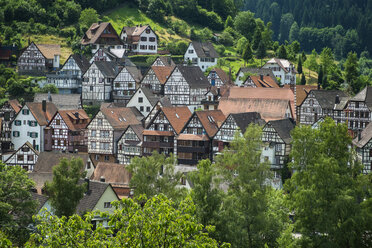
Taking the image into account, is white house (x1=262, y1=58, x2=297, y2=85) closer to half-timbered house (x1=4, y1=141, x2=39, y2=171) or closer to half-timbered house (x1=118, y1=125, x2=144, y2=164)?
half-timbered house (x1=118, y1=125, x2=144, y2=164)

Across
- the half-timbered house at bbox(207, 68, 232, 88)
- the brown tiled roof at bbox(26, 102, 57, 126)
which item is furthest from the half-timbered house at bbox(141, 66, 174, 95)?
the brown tiled roof at bbox(26, 102, 57, 126)

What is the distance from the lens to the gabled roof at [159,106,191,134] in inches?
3367

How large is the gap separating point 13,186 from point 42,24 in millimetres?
93904

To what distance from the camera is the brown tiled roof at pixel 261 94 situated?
96250 mm

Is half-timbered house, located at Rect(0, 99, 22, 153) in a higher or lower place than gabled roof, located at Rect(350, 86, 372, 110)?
lower

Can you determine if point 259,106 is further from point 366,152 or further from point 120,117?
point 366,152

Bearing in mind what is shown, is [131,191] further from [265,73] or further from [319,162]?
[265,73]

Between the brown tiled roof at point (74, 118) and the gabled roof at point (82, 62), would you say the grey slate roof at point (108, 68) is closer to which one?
the gabled roof at point (82, 62)

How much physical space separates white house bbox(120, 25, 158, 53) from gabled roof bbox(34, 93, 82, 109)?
30.7m

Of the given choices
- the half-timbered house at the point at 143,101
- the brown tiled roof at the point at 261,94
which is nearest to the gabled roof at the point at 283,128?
the brown tiled roof at the point at 261,94

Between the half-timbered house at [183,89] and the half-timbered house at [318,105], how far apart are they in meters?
17.1

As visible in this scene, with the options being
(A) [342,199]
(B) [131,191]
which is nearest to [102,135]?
(B) [131,191]

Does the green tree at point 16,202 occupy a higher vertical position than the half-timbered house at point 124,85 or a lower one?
lower

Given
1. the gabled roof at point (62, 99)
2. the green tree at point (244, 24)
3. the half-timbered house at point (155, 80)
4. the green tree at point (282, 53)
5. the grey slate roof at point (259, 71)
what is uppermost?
the green tree at point (244, 24)
